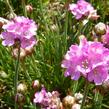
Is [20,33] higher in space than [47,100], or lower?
higher

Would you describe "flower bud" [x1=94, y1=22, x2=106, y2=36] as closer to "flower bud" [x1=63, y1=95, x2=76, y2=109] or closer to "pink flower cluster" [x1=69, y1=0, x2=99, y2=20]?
"pink flower cluster" [x1=69, y1=0, x2=99, y2=20]

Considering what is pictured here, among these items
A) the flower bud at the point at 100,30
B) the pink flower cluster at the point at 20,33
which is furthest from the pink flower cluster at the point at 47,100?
the flower bud at the point at 100,30

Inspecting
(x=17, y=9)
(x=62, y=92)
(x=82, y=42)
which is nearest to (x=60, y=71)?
(x=62, y=92)

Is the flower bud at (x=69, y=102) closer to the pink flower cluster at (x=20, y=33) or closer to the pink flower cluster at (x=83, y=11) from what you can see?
the pink flower cluster at (x=20, y=33)

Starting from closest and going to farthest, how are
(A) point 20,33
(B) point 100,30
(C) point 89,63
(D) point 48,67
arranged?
1. (C) point 89,63
2. (A) point 20,33
3. (B) point 100,30
4. (D) point 48,67

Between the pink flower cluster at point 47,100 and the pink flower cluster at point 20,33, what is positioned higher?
the pink flower cluster at point 20,33

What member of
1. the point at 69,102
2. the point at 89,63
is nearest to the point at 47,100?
the point at 69,102

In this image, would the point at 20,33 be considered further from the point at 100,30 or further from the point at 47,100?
the point at 100,30

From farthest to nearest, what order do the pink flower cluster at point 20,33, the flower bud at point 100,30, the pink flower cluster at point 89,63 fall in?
the flower bud at point 100,30
the pink flower cluster at point 20,33
the pink flower cluster at point 89,63

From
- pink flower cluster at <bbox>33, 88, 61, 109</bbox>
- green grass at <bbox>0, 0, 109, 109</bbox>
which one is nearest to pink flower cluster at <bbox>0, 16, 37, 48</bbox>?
pink flower cluster at <bbox>33, 88, 61, 109</bbox>

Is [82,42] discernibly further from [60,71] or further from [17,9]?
[17,9]
